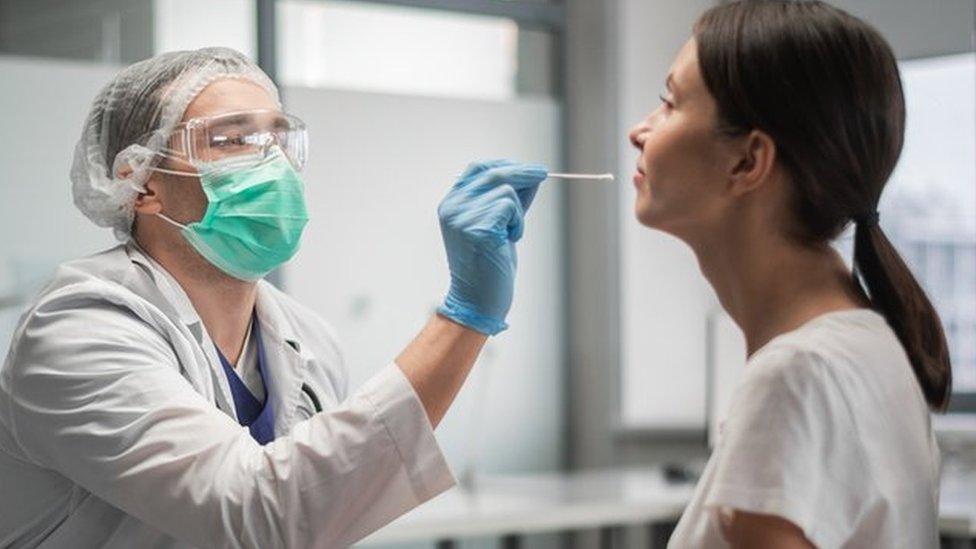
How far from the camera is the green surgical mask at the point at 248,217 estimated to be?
6.01ft

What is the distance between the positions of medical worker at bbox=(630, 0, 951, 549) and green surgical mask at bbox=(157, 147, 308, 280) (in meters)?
0.54

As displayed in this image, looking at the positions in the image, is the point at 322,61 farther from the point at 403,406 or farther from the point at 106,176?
the point at 403,406

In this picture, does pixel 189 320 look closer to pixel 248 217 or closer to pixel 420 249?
pixel 248 217

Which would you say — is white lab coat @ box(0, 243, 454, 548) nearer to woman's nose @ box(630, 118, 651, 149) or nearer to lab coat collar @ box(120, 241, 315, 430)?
lab coat collar @ box(120, 241, 315, 430)

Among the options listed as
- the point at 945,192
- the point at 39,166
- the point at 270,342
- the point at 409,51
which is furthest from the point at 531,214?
the point at 270,342

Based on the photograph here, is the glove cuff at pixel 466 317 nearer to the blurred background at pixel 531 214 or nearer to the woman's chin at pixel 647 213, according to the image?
the woman's chin at pixel 647 213

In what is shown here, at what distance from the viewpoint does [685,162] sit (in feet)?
4.75

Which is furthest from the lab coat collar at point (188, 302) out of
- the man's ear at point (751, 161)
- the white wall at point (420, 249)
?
the white wall at point (420, 249)

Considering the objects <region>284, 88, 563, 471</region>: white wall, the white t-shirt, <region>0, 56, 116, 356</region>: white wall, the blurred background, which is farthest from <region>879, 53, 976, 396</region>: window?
the white t-shirt

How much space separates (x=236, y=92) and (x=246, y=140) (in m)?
0.06

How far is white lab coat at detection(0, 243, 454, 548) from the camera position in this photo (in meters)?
1.58

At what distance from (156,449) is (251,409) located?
29 centimetres

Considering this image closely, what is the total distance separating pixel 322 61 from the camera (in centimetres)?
459

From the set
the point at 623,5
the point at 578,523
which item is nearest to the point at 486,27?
the point at 623,5
